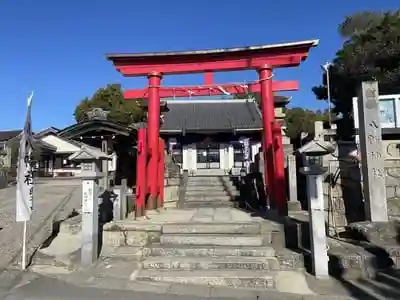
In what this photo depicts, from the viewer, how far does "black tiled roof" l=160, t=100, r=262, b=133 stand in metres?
25.4

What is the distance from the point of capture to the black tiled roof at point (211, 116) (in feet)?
83.4

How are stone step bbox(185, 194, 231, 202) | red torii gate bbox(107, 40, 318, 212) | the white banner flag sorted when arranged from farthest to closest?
1. stone step bbox(185, 194, 231, 202)
2. red torii gate bbox(107, 40, 318, 212)
3. the white banner flag

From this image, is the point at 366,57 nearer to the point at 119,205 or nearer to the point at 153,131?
the point at 153,131

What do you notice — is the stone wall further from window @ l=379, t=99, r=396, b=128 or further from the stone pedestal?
window @ l=379, t=99, r=396, b=128

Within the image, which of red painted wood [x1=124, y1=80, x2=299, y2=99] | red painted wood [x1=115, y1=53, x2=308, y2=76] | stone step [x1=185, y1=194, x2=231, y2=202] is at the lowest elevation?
stone step [x1=185, y1=194, x2=231, y2=202]

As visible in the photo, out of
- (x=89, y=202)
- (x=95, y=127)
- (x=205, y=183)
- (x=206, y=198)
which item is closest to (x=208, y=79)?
(x=206, y=198)

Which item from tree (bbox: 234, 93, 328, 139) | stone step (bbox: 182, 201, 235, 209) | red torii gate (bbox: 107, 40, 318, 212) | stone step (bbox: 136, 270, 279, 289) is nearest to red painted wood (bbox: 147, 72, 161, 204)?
red torii gate (bbox: 107, 40, 318, 212)

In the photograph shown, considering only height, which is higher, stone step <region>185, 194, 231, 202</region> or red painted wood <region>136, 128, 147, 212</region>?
red painted wood <region>136, 128, 147, 212</region>

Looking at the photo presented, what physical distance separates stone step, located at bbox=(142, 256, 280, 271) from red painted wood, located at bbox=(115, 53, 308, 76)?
541cm

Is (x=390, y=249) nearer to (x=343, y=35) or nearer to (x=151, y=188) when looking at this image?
(x=151, y=188)

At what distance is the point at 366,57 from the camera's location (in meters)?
23.9

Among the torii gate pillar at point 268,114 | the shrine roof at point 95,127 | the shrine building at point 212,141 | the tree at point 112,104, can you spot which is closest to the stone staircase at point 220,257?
the torii gate pillar at point 268,114

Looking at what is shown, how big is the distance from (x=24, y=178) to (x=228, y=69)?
19.3ft

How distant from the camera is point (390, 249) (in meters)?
6.32
